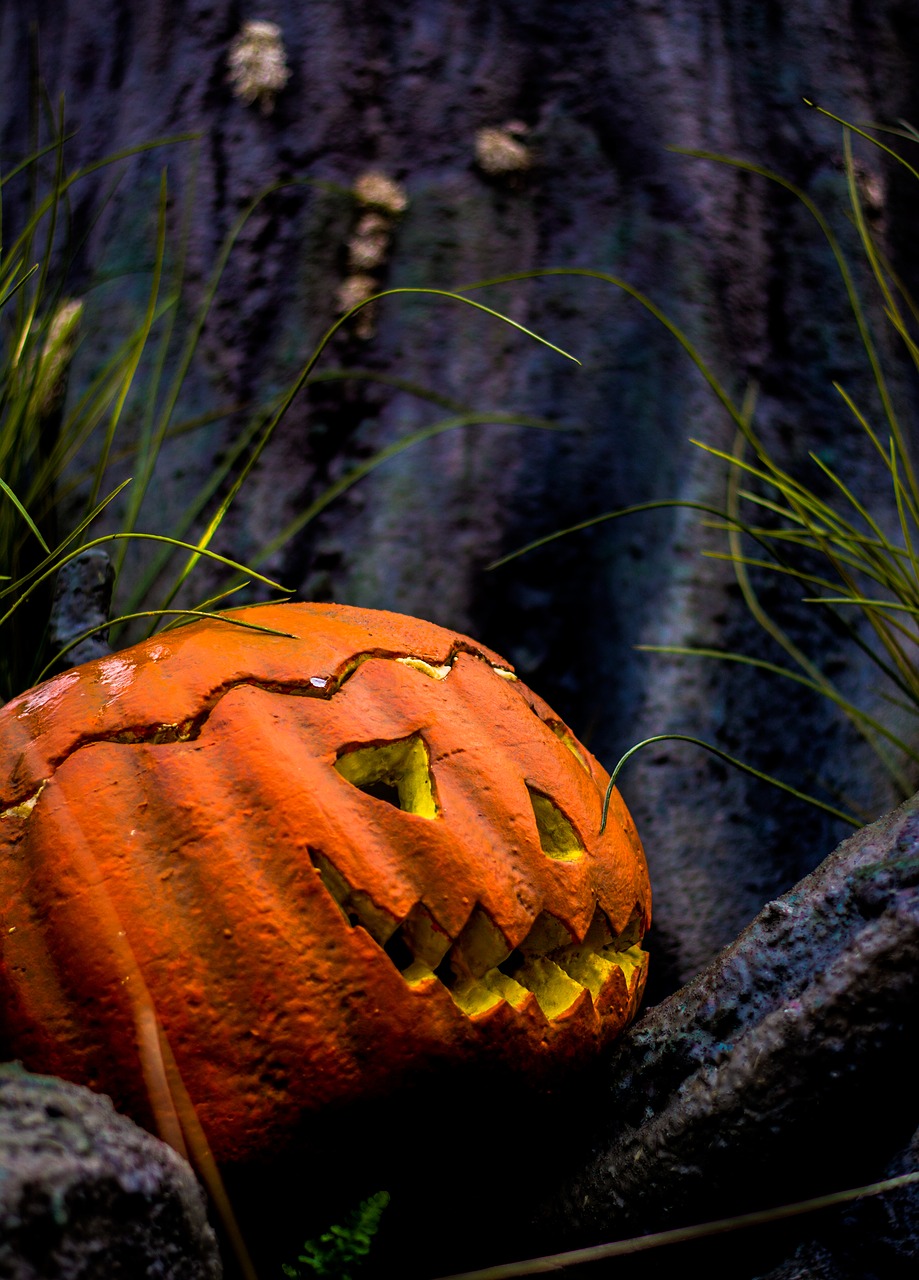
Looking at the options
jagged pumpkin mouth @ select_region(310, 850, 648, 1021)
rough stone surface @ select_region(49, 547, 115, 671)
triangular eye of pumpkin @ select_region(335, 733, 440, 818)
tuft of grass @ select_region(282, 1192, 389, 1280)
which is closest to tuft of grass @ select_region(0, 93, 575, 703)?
rough stone surface @ select_region(49, 547, 115, 671)

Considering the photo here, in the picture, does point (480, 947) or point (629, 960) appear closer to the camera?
point (480, 947)

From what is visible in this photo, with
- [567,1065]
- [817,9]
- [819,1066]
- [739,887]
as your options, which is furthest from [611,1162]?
[817,9]

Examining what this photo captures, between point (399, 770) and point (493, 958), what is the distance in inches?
8.4

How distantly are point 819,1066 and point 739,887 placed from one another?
2.44ft

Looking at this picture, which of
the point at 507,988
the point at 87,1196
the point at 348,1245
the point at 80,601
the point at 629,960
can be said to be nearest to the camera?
the point at 87,1196

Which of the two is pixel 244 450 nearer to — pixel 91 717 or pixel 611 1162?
pixel 91 717

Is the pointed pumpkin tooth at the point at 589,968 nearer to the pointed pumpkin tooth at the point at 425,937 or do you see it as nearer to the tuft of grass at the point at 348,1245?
the pointed pumpkin tooth at the point at 425,937

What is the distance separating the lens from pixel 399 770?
1.00m

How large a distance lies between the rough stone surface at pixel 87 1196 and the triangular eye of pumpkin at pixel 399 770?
37 cm

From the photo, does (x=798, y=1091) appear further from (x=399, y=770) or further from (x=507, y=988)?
(x=399, y=770)

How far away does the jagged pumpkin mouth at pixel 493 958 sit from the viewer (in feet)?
2.91

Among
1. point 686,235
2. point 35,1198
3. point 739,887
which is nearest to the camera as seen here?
point 35,1198

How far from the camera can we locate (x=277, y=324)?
1841 millimetres

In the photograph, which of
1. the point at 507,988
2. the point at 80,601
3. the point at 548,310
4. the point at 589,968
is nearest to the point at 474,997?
the point at 507,988
